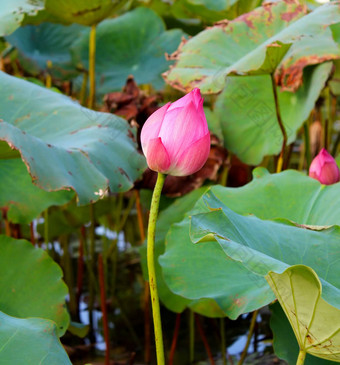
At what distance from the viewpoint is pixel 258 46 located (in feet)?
4.11

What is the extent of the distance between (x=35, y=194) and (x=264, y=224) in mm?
627

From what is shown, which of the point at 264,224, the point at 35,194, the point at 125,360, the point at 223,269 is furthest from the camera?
the point at 125,360

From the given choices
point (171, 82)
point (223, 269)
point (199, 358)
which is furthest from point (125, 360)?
point (171, 82)

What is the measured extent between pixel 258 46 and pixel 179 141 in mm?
682

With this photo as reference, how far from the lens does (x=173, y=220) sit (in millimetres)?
Answer: 1311

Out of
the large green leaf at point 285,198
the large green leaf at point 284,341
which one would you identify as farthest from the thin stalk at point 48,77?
the large green leaf at point 284,341

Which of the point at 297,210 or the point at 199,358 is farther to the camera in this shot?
the point at 199,358

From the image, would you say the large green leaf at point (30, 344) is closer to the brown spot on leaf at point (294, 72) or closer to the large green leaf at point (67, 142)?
the large green leaf at point (67, 142)

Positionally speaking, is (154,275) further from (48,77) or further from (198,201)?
(48,77)

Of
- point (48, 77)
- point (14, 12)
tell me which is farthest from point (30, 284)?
point (48, 77)

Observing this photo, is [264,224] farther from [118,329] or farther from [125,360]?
[118,329]

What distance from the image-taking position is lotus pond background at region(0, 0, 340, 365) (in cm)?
68

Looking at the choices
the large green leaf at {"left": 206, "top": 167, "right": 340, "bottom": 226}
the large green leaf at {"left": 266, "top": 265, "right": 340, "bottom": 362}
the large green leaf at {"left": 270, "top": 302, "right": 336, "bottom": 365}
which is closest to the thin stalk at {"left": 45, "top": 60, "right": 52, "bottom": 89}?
the large green leaf at {"left": 206, "top": 167, "right": 340, "bottom": 226}

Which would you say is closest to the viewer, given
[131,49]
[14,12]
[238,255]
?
[238,255]
